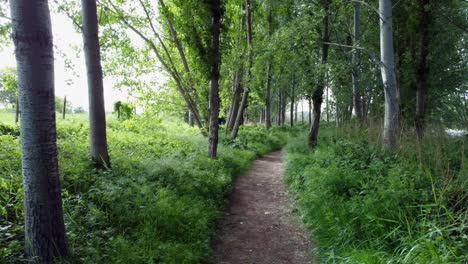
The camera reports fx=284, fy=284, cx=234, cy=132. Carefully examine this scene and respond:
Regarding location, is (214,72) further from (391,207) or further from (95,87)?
(391,207)

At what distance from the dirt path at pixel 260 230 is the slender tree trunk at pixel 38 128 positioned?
7.39 ft

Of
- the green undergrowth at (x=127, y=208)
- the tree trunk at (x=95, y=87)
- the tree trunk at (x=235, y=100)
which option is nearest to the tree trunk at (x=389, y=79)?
the green undergrowth at (x=127, y=208)

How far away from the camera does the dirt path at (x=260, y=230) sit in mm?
4305

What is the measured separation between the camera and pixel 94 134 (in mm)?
5914

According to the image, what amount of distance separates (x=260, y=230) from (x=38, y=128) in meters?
3.94

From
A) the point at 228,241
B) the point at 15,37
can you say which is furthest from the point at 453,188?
the point at 15,37

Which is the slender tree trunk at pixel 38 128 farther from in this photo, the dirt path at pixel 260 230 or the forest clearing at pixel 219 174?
the dirt path at pixel 260 230

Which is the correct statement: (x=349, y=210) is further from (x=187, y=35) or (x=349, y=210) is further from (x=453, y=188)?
(x=187, y=35)

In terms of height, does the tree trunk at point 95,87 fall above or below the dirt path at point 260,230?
above

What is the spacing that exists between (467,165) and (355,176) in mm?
1704

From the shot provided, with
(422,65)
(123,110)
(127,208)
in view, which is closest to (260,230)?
(127,208)

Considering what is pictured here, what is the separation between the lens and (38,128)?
274 cm

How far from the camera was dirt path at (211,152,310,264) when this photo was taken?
4305 mm

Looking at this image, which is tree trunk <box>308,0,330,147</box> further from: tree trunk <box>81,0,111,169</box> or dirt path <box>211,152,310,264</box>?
tree trunk <box>81,0,111,169</box>
